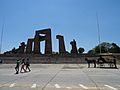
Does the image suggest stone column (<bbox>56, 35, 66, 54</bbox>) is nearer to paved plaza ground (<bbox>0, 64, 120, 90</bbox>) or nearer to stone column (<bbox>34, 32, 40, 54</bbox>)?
stone column (<bbox>34, 32, 40, 54</bbox>)

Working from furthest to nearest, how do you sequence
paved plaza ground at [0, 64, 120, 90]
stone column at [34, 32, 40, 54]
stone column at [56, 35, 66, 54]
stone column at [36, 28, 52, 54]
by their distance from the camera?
1. stone column at [34, 32, 40, 54]
2. stone column at [56, 35, 66, 54]
3. stone column at [36, 28, 52, 54]
4. paved plaza ground at [0, 64, 120, 90]

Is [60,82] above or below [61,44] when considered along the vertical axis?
below

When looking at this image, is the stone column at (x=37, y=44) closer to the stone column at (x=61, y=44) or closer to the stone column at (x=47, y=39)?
the stone column at (x=47, y=39)

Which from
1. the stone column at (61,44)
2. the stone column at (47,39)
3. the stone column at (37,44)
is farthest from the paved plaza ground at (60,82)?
the stone column at (37,44)

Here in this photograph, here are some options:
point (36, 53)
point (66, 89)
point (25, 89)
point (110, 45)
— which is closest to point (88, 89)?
point (66, 89)

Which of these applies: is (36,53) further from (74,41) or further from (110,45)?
(110,45)

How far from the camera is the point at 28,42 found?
63.2m

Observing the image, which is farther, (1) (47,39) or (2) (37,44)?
(2) (37,44)

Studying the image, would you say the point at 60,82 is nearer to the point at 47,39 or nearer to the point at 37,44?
the point at 47,39

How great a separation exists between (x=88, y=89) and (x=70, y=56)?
47.8 metres

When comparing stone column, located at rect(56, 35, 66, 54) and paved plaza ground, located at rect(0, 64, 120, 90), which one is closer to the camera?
paved plaza ground, located at rect(0, 64, 120, 90)

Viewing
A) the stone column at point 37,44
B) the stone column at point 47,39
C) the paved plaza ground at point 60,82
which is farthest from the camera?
the stone column at point 37,44

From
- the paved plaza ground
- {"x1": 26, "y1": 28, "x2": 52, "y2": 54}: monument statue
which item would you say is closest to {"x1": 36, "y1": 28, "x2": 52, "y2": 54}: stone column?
{"x1": 26, "y1": 28, "x2": 52, "y2": 54}: monument statue

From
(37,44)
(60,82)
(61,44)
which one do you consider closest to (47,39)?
(37,44)
